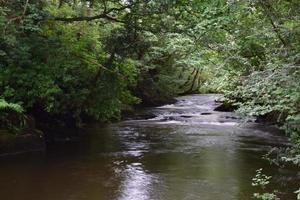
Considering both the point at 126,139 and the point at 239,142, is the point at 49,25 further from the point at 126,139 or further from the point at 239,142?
the point at 239,142

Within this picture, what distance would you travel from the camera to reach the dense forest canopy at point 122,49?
6043 mm

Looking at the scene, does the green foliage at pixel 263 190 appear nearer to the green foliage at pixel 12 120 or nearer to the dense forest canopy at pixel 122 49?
the dense forest canopy at pixel 122 49

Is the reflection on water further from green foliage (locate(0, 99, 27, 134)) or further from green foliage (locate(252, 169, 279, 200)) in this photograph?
green foliage (locate(0, 99, 27, 134))

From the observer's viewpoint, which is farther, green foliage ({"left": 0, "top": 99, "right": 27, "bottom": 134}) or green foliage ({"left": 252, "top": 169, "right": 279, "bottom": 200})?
green foliage ({"left": 0, "top": 99, "right": 27, "bottom": 134})

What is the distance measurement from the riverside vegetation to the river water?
1197 mm

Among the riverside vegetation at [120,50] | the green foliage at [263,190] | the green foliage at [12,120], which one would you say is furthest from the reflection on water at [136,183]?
the green foliage at [12,120]

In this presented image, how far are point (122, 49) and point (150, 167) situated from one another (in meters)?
4.82

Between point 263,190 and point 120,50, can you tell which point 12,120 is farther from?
point 263,190

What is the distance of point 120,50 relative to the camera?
1445 cm

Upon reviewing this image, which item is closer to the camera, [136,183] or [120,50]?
[136,183]

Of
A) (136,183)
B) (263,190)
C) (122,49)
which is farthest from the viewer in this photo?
(122,49)

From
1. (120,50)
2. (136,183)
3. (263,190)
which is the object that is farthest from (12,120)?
(263,190)

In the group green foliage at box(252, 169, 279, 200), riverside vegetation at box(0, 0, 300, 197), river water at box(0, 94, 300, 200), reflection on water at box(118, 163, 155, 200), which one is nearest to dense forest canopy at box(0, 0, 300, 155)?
riverside vegetation at box(0, 0, 300, 197)

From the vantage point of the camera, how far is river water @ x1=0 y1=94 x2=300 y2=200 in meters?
9.09
